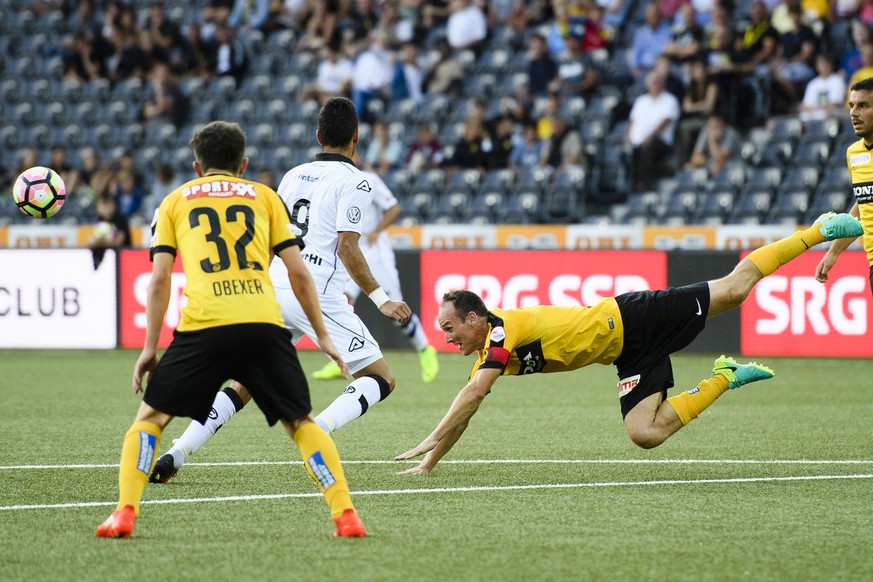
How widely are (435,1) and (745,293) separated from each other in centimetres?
1551

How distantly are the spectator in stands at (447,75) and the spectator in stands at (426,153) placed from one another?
1.25 meters

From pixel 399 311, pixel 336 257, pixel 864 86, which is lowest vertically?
pixel 399 311

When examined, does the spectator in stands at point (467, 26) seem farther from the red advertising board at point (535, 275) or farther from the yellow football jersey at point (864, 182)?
the yellow football jersey at point (864, 182)

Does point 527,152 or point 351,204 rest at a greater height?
point 527,152

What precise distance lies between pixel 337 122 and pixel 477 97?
45.2ft

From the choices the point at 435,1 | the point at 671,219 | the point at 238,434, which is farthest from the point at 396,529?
the point at 435,1

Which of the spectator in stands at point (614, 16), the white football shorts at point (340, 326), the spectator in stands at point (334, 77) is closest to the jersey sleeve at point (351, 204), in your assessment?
the white football shorts at point (340, 326)

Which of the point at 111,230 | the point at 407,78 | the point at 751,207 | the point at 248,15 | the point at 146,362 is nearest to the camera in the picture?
the point at 146,362

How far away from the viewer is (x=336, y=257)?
778cm

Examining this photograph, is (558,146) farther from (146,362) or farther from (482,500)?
(146,362)

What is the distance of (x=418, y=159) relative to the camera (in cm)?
2028

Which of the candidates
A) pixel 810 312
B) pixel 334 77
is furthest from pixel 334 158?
pixel 334 77

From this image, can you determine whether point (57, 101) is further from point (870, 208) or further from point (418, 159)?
point (870, 208)

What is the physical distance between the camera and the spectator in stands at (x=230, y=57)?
77.4 ft
